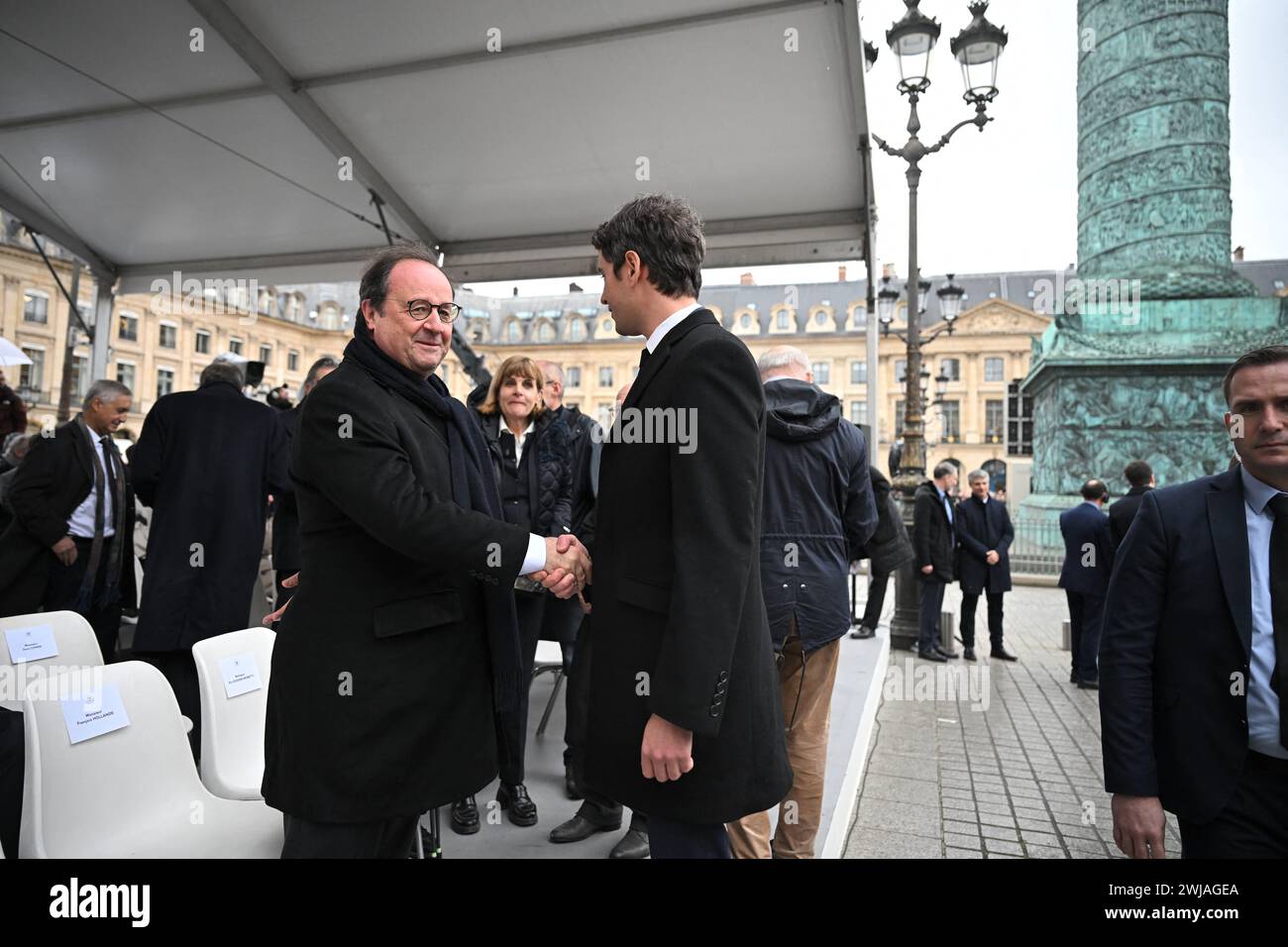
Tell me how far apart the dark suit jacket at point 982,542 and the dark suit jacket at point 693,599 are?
24.8 ft

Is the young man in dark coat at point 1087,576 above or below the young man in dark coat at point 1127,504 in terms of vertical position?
below

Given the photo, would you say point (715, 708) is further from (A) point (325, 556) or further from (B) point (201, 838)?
(B) point (201, 838)

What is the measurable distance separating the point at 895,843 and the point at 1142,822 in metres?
1.88

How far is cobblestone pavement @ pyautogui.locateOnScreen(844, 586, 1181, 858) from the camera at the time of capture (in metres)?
3.78

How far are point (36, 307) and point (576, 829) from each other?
1932 inches

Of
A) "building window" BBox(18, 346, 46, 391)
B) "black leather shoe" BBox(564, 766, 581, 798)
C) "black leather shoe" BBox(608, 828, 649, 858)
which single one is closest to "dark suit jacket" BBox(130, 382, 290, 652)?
"black leather shoe" BBox(564, 766, 581, 798)

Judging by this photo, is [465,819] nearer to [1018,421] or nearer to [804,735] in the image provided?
[804,735]

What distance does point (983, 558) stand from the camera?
859 cm

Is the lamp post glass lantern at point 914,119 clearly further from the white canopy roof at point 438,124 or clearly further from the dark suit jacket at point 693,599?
the dark suit jacket at point 693,599

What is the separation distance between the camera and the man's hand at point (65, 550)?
13.8ft

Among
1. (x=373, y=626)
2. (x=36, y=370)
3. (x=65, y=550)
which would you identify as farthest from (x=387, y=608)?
(x=36, y=370)

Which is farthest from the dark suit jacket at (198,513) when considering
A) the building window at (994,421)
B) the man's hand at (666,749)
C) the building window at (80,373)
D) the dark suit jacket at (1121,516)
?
Result: the building window at (994,421)
